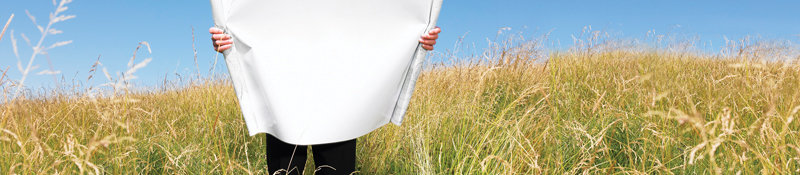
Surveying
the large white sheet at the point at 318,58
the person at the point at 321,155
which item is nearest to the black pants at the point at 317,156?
the person at the point at 321,155

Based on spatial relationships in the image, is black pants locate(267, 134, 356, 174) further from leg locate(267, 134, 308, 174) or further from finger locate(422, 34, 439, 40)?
finger locate(422, 34, 439, 40)

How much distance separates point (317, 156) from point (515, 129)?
0.93 metres

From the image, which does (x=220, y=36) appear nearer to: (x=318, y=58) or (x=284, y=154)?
(x=318, y=58)

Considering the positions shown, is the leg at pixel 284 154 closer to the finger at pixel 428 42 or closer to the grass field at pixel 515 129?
the grass field at pixel 515 129

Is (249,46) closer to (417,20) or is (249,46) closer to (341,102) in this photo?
(341,102)

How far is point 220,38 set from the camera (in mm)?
1512

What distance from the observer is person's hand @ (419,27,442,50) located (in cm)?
170

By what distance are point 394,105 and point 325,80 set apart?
33cm

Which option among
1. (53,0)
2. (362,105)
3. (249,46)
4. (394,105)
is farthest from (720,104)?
(53,0)

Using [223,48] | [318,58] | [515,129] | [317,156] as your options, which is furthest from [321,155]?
[515,129]

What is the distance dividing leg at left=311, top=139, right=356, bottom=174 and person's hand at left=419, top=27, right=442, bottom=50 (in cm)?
44

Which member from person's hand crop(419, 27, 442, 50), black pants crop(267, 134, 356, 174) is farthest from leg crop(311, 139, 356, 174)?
person's hand crop(419, 27, 442, 50)

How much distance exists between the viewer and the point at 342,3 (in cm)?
158

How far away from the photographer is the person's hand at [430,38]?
170 cm
